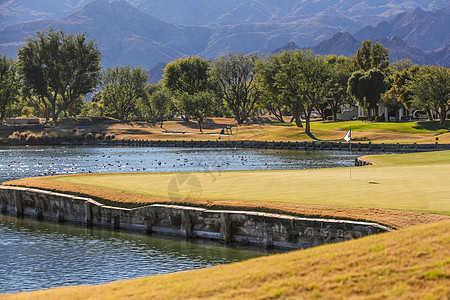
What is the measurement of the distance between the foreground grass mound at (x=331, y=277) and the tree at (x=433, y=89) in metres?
103

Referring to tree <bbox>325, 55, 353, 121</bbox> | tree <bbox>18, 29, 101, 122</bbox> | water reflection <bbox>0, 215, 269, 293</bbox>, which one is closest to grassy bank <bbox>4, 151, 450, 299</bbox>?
water reflection <bbox>0, 215, 269, 293</bbox>

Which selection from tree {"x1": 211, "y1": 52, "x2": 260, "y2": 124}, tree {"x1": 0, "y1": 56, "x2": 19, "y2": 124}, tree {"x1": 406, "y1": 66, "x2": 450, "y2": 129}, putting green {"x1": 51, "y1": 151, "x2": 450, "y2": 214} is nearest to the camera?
putting green {"x1": 51, "y1": 151, "x2": 450, "y2": 214}

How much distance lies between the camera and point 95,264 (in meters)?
21.2

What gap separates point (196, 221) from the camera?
2434cm

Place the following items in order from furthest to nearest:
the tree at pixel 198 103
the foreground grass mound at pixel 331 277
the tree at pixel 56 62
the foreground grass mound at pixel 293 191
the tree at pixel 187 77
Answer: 1. the tree at pixel 187 77
2. the tree at pixel 56 62
3. the tree at pixel 198 103
4. the foreground grass mound at pixel 293 191
5. the foreground grass mound at pixel 331 277

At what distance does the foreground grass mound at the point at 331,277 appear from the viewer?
32.8ft

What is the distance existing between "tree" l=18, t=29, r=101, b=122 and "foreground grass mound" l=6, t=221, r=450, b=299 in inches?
5306

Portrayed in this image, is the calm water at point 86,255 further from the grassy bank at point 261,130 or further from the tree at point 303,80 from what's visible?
the tree at point 303,80

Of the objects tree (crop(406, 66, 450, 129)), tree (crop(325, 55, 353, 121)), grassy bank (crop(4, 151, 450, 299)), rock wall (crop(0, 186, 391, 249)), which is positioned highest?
tree (crop(325, 55, 353, 121))

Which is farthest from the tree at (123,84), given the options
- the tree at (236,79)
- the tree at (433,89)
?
the tree at (433,89)

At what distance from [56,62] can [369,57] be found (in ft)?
309

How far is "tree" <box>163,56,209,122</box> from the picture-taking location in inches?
6668

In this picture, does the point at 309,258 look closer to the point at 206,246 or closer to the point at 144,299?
the point at 144,299

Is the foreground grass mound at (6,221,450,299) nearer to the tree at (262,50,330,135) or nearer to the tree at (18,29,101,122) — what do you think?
the tree at (262,50,330,135)
